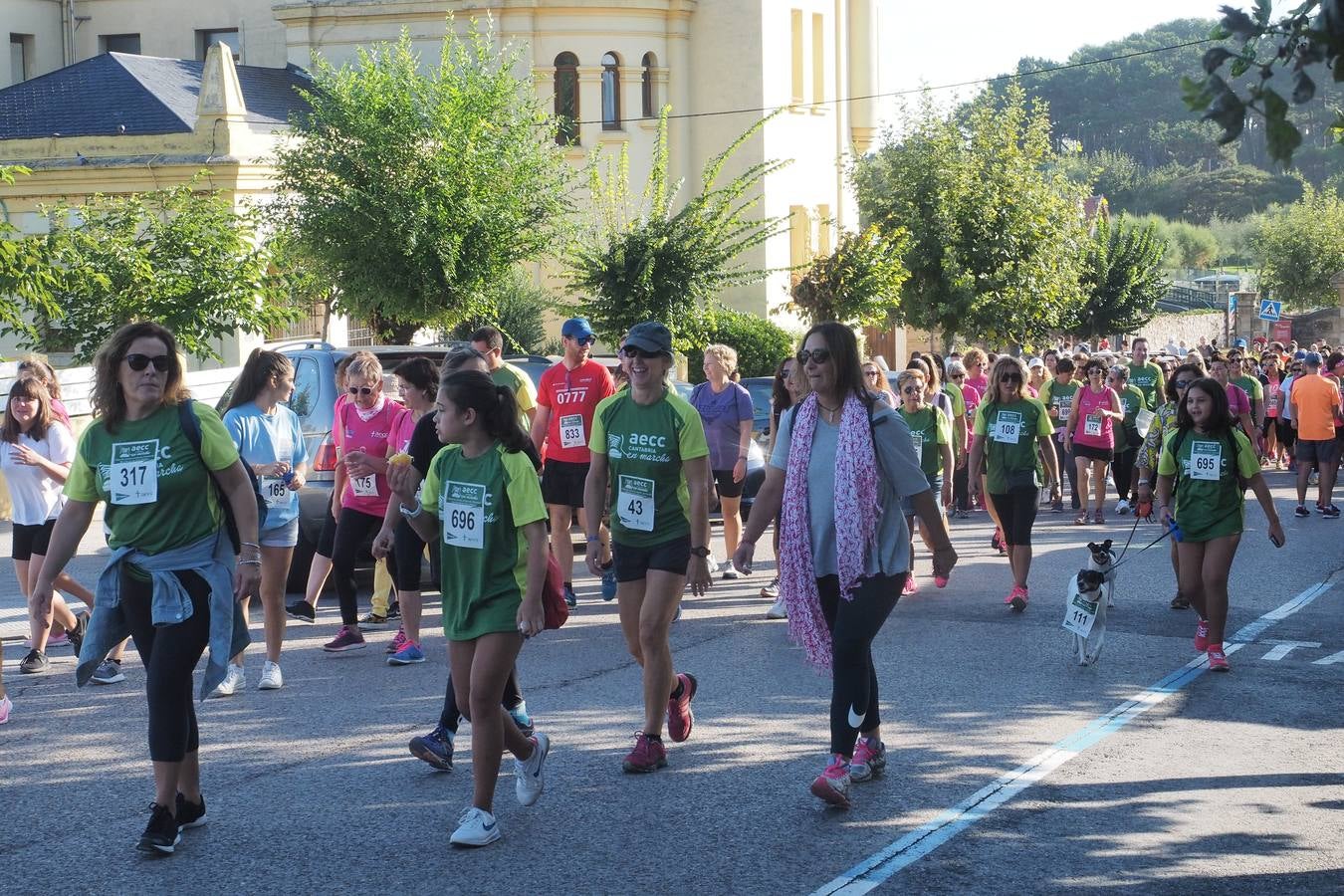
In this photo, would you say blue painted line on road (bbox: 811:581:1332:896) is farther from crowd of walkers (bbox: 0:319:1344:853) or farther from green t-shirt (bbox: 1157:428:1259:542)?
green t-shirt (bbox: 1157:428:1259:542)

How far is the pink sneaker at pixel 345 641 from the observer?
9867 millimetres

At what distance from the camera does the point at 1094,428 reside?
57.9 ft

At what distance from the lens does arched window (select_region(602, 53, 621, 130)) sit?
40188mm

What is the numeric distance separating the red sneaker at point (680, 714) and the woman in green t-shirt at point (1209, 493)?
3.49m

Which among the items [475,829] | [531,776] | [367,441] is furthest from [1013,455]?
[475,829]

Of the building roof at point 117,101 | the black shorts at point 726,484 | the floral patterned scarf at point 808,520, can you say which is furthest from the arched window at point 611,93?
the floral patterned scarf at point 808,520

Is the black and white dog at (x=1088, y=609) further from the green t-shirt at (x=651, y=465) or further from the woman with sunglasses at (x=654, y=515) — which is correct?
the green t-shirt at (x=651, y=465)

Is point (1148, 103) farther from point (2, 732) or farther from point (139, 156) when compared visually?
point (2, 732)

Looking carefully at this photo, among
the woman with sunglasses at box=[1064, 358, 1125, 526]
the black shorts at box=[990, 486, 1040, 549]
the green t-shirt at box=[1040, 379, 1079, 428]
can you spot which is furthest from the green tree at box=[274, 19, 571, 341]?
the black shorts at box=[990, 486, 1040, 549]

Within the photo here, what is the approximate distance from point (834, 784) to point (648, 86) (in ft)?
119

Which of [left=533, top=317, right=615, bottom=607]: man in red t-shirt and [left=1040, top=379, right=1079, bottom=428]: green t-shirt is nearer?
[left=533, top=317, right=615, bottom=607]: man in red t-shirt

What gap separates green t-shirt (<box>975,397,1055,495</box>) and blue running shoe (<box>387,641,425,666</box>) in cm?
448

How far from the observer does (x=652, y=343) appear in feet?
24.0

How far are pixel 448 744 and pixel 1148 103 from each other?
400 feet
